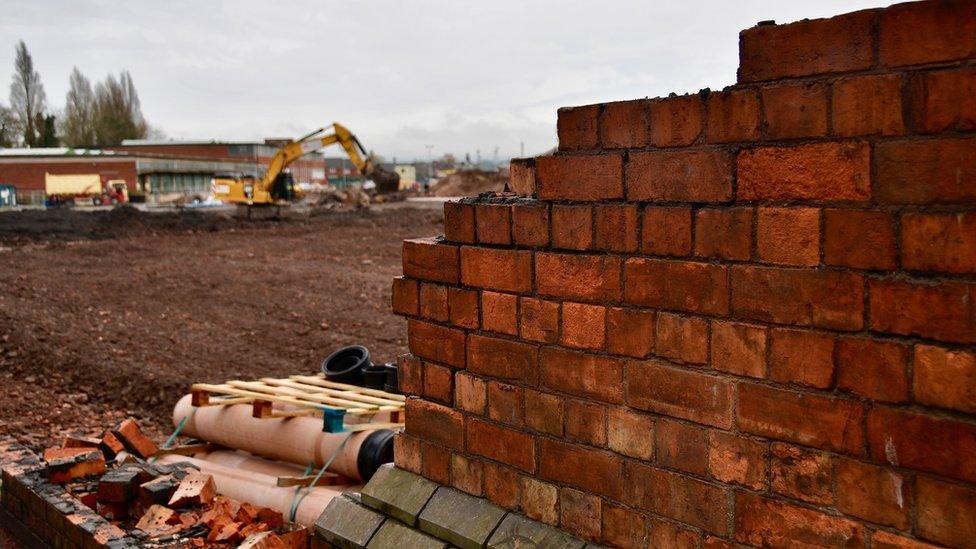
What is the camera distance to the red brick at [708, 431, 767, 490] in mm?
1997

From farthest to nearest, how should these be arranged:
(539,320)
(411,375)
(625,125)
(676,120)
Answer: (411,375) < (539,320) < (625,125) < (676,120)

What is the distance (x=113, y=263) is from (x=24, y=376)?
863cm

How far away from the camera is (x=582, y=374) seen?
7.85ft

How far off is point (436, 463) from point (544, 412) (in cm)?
56

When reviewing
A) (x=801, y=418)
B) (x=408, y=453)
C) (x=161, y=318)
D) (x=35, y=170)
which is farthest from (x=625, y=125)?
(x=35, y=170)

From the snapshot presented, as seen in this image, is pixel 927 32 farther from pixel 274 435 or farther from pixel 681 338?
pixel 274 435

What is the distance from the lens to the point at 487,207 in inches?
104

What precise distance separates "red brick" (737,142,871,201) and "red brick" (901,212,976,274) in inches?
4.9

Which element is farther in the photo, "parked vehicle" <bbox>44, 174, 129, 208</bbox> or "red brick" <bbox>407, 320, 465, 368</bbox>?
"parked vehicle" <bbox>44, 174, 129, 208</bbox>

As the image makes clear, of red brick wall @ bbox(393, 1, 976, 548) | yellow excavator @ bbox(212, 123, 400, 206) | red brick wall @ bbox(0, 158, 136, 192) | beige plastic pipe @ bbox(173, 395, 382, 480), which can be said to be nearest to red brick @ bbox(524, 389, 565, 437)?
red brick wall @ bbox(393, 1, 976, 548)

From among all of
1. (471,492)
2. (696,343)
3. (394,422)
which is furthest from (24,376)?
(696,343)

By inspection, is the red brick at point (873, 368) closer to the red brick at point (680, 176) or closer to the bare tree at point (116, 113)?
the red brick at point (680, 176)

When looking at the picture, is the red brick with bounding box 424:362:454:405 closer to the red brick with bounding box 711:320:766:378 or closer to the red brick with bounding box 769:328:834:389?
the red brick with bounding box 711:320:766:378

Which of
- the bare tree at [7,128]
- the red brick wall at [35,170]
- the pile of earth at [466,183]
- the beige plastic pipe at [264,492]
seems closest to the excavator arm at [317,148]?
the pile of earth at [466,183]
